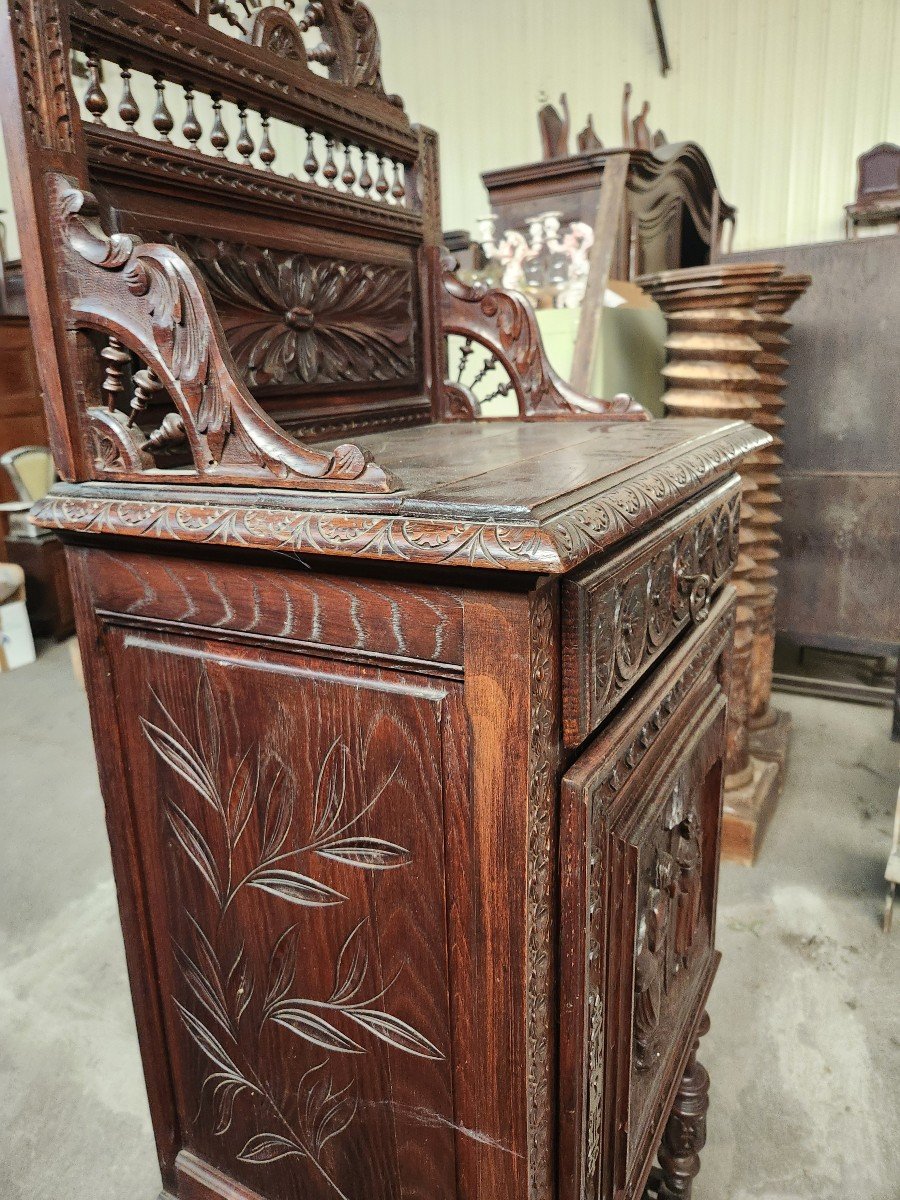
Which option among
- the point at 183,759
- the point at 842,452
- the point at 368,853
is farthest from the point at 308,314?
the point at 842,452

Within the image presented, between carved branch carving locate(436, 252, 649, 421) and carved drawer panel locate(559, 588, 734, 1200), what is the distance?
38 centimetres

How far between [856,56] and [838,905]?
16.7 ft

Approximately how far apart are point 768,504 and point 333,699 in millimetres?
1733

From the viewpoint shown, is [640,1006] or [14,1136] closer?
[640,1006]

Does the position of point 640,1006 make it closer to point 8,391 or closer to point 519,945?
point 519,945

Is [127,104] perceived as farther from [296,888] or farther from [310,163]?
[296,888]

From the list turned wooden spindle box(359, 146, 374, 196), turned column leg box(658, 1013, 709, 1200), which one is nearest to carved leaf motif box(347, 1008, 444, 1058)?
turned column leg box(658, 1013, 709, 1200)

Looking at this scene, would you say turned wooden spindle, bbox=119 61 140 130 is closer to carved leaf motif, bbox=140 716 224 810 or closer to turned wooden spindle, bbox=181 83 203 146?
turned wooden spindle, bbox=181 83 203 146

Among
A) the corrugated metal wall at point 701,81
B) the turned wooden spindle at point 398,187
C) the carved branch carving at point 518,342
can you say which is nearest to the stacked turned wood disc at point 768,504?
the carved branch carving at point 518,342

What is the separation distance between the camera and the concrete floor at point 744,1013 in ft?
4.07

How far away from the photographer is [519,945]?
26.2 inches

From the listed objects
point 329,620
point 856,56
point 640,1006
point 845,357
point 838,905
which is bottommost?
point 838,905

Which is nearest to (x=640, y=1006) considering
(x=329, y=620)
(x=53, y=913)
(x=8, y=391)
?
(x=329, y=620)

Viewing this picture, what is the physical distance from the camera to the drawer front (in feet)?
2.09
